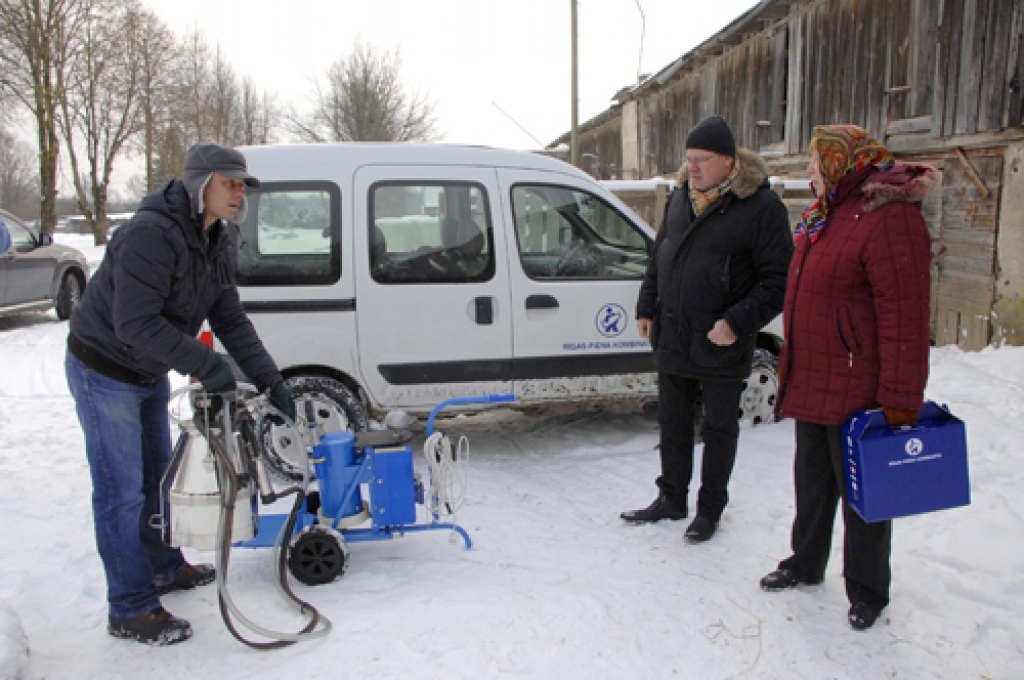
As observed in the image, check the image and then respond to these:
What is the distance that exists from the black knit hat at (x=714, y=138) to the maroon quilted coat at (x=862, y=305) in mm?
675

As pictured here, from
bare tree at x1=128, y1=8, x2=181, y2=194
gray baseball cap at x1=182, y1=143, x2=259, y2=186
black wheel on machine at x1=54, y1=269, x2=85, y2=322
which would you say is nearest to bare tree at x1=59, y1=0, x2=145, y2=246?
bare tree at x1=128, y1=8, x2=181, y2=194

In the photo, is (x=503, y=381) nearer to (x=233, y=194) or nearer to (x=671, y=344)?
(x=671, y=344)

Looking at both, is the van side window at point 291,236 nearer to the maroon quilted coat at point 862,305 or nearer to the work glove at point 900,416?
the maroon quilted coat at point 862,305

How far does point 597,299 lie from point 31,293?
979cm

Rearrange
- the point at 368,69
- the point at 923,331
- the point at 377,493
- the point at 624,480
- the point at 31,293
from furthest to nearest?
the point at 368,69, the point at 31,293, the point at 624,480, the point at 377,493, the point at 923,331

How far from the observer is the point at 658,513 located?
3.81m

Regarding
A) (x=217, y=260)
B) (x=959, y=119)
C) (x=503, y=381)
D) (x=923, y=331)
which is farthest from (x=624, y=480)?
(x=959, y=119)

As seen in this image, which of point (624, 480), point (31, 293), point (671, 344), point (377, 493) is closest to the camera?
point (377, 493)

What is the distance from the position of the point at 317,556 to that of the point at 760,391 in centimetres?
341

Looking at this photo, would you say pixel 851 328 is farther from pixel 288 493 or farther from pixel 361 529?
pixel 288 493

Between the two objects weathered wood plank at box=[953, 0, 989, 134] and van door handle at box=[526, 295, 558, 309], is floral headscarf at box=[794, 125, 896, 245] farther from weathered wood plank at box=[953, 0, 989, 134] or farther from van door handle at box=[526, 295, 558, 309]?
weathered wood plank at box=[953, 0, 989, 134]

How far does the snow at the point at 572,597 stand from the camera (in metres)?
2.57

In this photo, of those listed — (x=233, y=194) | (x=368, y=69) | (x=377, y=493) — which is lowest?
(x=377, y=493)

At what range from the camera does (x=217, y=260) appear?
115 inches
